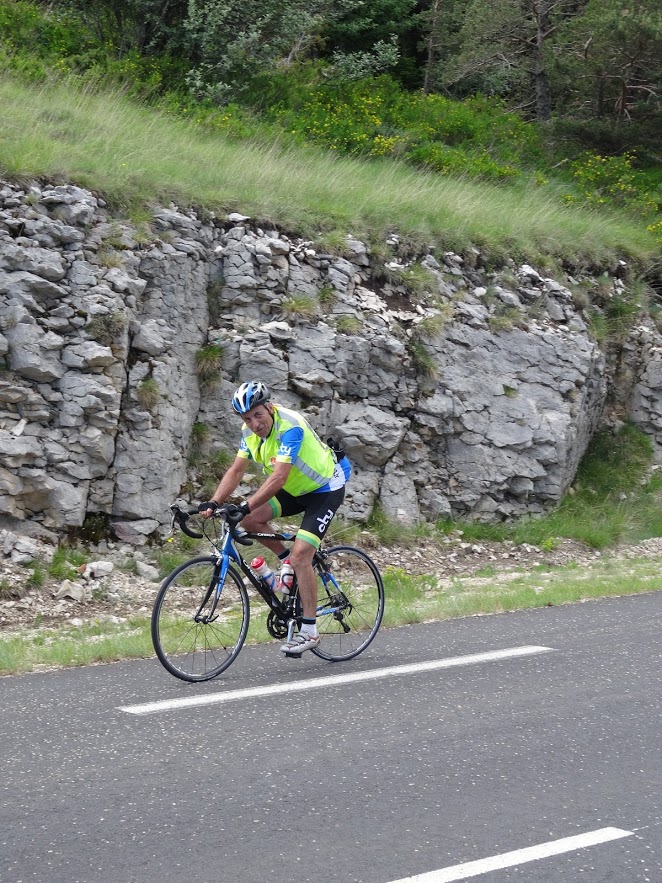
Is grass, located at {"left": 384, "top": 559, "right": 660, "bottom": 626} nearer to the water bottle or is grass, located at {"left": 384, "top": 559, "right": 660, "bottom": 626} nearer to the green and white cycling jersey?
the water bottle

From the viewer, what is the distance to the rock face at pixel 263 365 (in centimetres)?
1087

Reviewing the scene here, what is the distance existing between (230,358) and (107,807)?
8.77m

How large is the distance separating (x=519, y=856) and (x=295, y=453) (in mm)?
3314

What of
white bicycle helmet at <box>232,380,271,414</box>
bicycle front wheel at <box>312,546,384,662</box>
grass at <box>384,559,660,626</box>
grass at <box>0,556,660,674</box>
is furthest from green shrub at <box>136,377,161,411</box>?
white bicycle helmet at <box>232,380,271,414</box>

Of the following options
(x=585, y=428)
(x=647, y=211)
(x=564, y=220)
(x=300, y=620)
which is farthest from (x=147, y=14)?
(x=300, y=620)

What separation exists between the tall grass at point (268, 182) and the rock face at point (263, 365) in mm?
493

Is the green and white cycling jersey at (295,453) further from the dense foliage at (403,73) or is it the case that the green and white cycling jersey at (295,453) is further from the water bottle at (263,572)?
the dense foliage at (403,73)

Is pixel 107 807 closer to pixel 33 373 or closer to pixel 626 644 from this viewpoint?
pixel 626 644

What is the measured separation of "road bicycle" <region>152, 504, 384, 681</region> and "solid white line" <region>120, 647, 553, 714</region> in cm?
40

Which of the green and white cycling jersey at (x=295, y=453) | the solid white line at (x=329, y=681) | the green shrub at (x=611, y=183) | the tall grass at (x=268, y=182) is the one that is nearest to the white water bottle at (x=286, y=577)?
the green and white cycling jersey at (x=295, y=453)

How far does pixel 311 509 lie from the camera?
6949 millimetres

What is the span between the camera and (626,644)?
25.6 ft

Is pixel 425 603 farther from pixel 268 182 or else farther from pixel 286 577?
A: pixel 268 182

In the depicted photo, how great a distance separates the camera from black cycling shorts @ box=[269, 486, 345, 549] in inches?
270
